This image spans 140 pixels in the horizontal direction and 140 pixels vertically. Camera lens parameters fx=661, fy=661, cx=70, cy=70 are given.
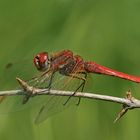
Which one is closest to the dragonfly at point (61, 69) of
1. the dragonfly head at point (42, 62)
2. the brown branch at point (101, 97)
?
the dragonfly head at point (42, 62)

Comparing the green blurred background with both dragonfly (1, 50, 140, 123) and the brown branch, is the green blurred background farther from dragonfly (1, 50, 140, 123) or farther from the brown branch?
the brown branch


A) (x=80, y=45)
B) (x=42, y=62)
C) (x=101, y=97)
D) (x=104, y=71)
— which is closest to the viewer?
(x=101, y=97)

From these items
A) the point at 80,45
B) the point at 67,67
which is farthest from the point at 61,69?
the point at 80,45

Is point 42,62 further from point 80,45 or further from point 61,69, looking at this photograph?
point 80,45

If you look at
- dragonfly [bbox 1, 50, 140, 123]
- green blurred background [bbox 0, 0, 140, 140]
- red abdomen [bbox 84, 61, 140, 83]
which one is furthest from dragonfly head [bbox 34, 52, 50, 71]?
green blurred background [bbox 0, 0, 140, 140]

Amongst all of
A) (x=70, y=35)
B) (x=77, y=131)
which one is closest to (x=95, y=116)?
(x=77, y=131)

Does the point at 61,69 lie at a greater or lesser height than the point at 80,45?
greater

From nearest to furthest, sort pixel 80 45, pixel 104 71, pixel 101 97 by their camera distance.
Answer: pixel 101 97 → pixel 104 71 → pixel 80 45

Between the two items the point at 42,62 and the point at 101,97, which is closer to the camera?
the point at 101,97

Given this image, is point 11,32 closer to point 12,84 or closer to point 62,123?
point 62,123
